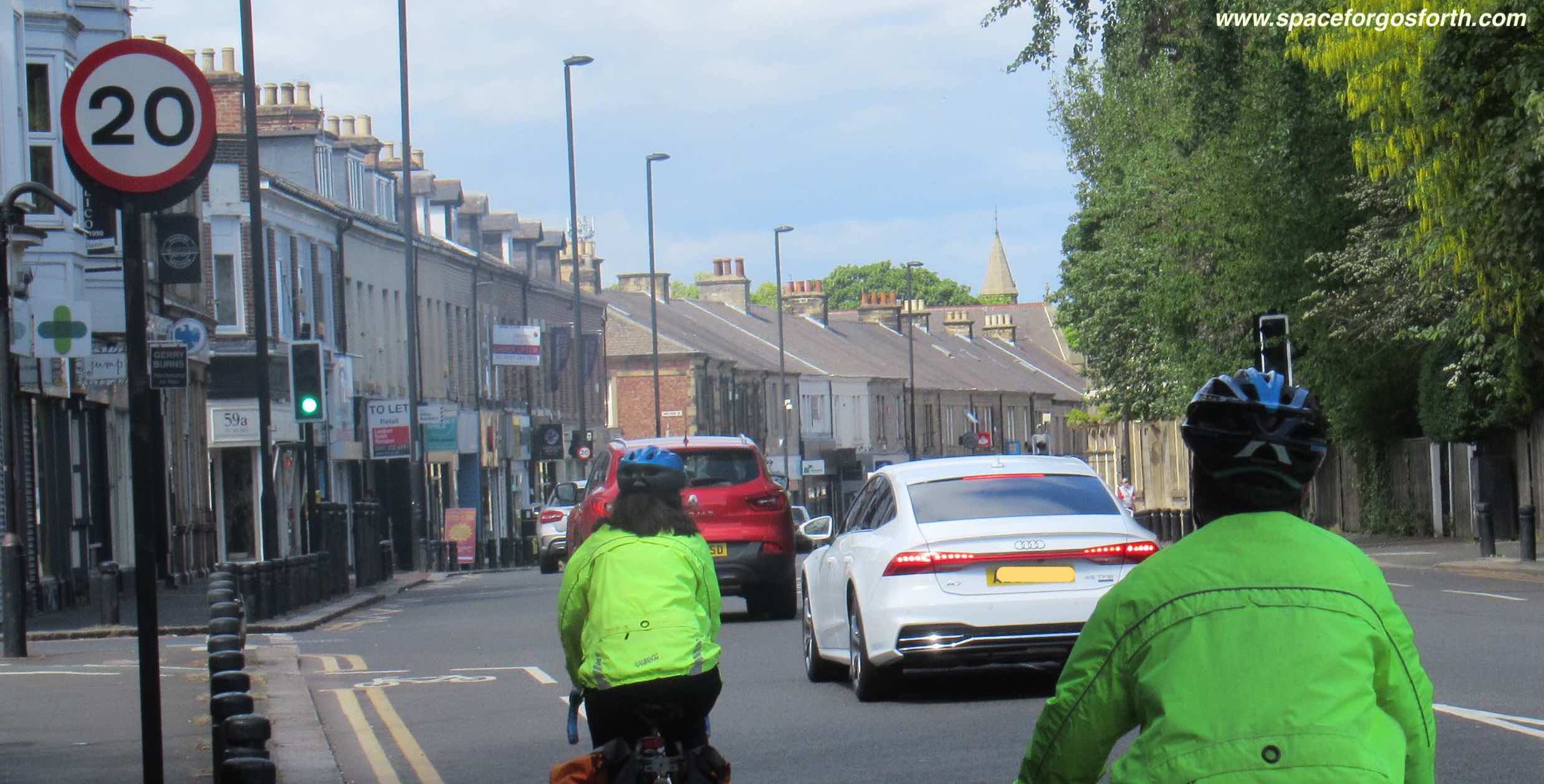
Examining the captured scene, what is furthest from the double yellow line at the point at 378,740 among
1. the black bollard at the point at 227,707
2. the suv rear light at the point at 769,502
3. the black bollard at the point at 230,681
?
the suv rear light at the point at 769,502

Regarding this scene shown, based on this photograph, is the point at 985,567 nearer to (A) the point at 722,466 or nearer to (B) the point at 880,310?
(A) the point at 722,466

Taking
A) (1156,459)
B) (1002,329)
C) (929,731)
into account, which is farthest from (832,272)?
(929,731)

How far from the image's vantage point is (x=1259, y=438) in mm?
3420

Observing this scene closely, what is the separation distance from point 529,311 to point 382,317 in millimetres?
18155

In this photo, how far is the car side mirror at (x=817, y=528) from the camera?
15109 mm

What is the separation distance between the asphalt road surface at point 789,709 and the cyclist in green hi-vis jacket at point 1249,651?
634 centimetres

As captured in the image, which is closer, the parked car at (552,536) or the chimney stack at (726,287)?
the parked car at (552,536)

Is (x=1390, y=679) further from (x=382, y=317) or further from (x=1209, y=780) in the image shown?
(x=382, y=317)

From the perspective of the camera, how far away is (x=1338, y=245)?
127ft

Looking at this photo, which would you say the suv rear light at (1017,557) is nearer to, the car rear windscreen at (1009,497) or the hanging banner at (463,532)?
the car rear windscreen at (1009,497)

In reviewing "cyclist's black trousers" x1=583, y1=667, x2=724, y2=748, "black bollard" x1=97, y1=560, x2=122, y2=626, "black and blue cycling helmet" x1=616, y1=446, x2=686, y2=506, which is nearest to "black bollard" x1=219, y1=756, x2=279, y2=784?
"cyclist's black trousers" x1=583, y1=667, x2=724, y2=748

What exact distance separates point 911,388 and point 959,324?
36736 millimetres

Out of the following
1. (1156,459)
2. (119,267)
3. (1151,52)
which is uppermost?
(1151,52)

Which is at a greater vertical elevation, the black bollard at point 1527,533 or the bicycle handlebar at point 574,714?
the bicycle handlebar at point 574,714
